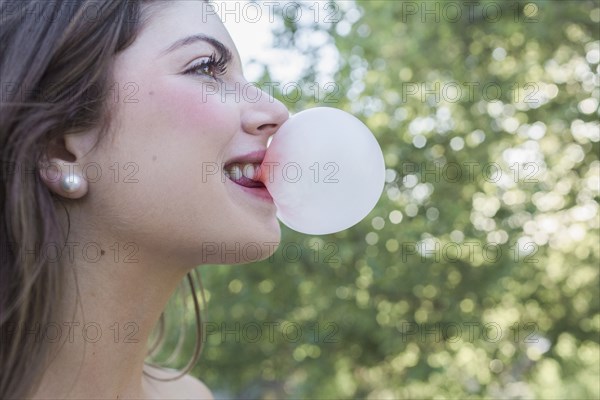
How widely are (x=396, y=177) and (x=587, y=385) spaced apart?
5.29m

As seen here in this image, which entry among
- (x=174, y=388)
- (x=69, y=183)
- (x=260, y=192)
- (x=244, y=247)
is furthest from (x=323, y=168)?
(x=174, y=388)

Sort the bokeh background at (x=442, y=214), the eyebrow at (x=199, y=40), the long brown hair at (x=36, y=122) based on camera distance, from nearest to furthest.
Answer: the long brown hair at (x=36, y=122) < the eyebrow at (x=199, y=40) < the bokeh background at (x=442, y=214)

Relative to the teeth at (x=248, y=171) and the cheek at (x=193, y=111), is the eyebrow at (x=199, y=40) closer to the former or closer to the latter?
the cheek at (x=193, y=111)

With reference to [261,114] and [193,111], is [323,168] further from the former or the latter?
[193,111]

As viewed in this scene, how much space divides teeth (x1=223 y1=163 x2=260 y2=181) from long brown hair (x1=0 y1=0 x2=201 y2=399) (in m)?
0.29

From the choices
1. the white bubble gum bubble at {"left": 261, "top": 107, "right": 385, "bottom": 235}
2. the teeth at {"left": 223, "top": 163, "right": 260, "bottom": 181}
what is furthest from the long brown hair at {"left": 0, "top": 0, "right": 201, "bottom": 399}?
the white bubble gum bubble at {"left": 261, "top": 107, "right": 385, "bottom": 235}

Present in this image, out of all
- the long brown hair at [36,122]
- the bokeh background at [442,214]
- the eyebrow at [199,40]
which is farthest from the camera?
the bokeh background at [442,214]

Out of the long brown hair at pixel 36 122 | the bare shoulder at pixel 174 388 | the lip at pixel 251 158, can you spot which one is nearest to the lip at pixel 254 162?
the lip at pixel 251 158

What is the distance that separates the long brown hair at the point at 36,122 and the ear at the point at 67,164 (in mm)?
16

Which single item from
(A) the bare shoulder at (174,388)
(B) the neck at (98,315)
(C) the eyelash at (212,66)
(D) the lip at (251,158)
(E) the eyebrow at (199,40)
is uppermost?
(E) the eyebrow at (199,40)

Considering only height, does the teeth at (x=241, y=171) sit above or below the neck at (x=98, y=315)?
above

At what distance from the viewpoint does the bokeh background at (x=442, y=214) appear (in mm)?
4137

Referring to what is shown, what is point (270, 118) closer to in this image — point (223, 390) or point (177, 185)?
point (177, 185)

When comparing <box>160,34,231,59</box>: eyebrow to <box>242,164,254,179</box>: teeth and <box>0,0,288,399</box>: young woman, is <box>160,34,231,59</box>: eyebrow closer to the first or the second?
<box>0,0,288,399</box>: young woman
